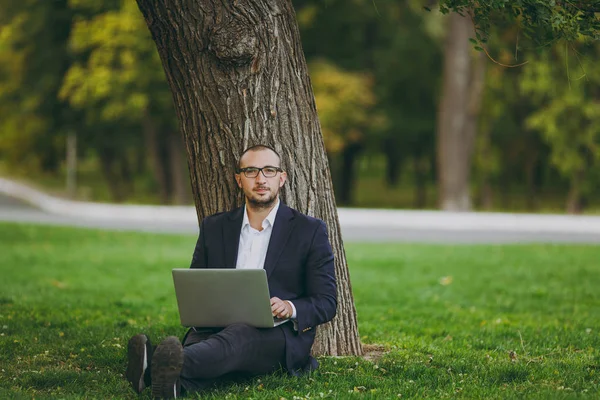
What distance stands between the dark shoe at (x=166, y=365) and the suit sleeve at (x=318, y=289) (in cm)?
89

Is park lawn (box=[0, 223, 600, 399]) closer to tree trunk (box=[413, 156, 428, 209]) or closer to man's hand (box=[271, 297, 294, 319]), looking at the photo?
man's hand (box=[271, 297, 294, 319])

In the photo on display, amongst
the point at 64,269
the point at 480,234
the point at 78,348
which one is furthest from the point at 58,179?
the point at 78,348

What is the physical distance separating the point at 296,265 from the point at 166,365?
3.68 feet

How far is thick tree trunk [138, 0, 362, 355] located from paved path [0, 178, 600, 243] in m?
14.1

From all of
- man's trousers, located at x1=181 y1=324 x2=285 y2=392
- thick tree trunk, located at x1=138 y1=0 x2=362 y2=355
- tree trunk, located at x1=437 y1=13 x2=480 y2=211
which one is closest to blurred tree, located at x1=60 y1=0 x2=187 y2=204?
tree trunk, located at x1=437 y1=13 x2=480 y2=211

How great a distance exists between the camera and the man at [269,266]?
541 cm

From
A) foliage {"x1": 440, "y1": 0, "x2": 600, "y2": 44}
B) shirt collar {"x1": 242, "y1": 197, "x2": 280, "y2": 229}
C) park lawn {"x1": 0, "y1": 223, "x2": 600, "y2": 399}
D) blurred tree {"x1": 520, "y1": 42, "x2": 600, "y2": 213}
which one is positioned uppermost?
blurred tree {"x1": 520, "y1": 42, "x2": 600, "y2": 213}

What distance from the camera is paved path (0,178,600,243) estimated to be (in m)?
21.4

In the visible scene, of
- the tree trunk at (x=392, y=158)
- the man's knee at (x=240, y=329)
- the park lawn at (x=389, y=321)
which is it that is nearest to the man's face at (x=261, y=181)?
the man's knee at (x=240, y=329)

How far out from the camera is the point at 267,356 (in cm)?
556

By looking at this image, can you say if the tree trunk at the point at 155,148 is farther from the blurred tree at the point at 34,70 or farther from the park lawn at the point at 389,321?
the park lawn at the point at 389,321

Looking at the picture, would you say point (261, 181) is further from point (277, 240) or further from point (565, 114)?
point (565, 114)

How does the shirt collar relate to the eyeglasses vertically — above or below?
below

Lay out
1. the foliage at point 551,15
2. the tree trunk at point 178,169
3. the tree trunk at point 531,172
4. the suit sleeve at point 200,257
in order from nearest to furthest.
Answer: the suit sleeve at point 200,257, the foliage at point 551,15, the tree trunk at point 178,169, the tree trunk at point 531,172
